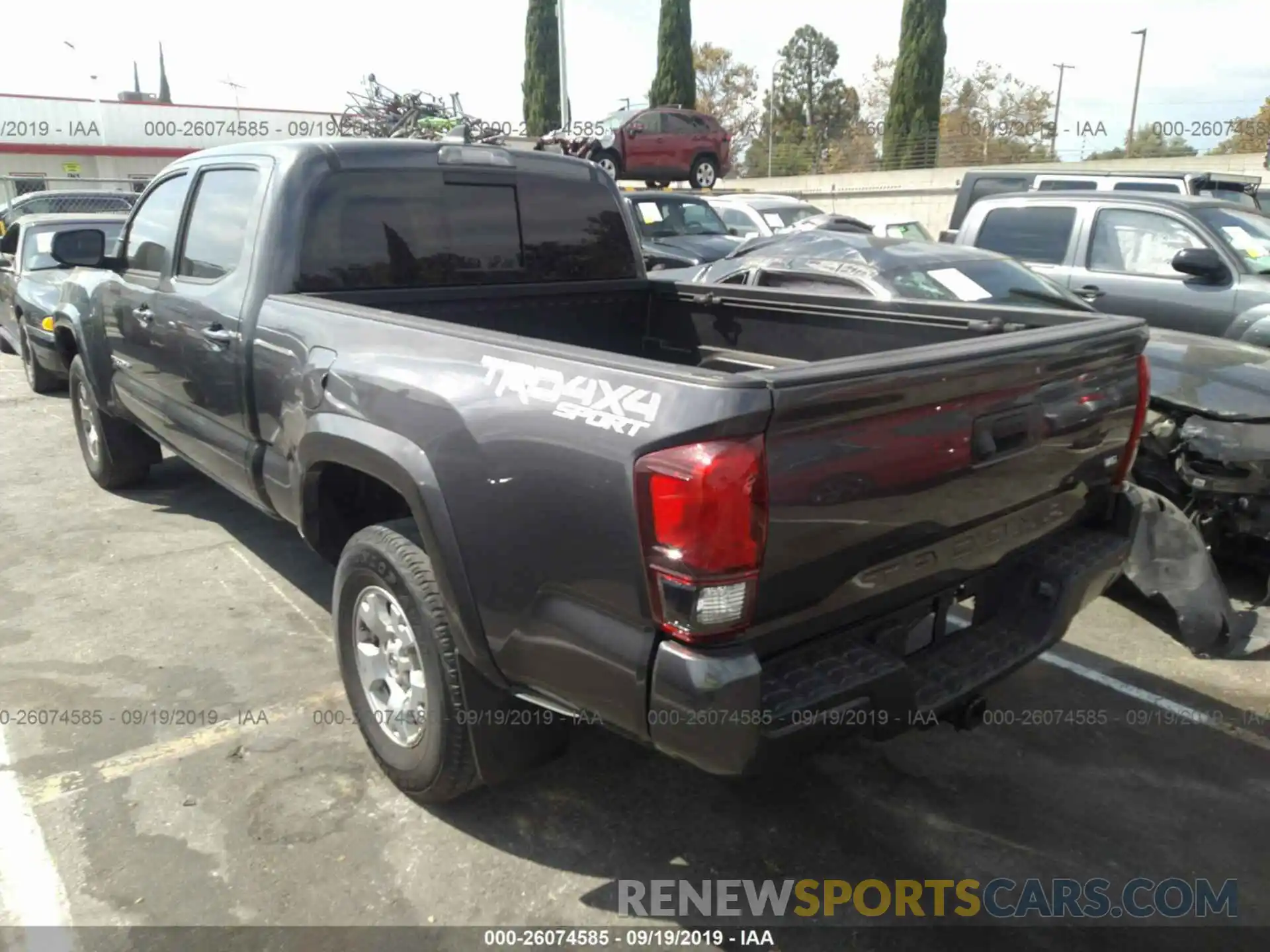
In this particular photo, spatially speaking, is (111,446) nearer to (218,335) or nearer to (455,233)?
(218,335)

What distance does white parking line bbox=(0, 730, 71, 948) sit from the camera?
2.60 meters

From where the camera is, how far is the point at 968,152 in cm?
2938

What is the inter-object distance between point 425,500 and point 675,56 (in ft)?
127

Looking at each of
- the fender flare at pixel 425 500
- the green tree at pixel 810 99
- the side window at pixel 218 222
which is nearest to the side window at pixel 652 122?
the side window at pixel 218 222

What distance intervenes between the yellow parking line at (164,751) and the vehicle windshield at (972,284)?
4119 mm

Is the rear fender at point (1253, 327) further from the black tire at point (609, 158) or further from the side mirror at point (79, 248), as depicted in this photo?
the black tire at point (609, 158)

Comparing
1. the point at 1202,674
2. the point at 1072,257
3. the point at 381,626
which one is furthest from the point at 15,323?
the point at 1202,674

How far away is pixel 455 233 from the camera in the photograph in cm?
398

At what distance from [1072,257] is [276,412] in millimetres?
6697

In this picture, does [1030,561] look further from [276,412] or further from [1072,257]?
[1072,257]

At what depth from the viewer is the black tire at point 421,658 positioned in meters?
2.70

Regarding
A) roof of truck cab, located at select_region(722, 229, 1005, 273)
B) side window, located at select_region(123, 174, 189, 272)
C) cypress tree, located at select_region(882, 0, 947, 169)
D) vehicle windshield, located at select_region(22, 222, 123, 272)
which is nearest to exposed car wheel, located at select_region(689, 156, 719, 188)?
cypress tree, located at select_region(882, 0, 947, 169)

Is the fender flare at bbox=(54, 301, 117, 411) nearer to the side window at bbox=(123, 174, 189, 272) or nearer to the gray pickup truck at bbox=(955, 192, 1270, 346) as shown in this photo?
the side window at bbox=(123, 174, 189, 272)

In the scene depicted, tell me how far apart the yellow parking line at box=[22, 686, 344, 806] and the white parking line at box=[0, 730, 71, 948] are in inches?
2.6
